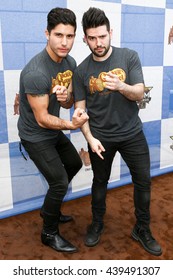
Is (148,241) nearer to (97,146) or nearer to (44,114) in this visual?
(97,146)

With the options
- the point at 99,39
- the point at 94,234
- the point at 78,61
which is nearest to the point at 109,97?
the point at 99,39

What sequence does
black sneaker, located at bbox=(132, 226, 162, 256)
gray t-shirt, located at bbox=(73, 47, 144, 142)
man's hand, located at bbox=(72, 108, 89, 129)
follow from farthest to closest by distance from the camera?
1. black sneaker, located at bbox=(132, 226, 162, 256)
2. gray t-shirt, located at bbox=(73, 47, 144, 142)
3. man's hand, located at bbox=(72, 108, 89, 129)

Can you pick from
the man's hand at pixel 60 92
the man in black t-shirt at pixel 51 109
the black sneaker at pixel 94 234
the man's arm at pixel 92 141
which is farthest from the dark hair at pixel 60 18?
the black sneaker at pixel 94 234

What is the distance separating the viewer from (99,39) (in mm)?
1520

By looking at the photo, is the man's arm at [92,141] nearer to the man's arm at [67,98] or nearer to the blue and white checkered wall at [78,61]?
the man's arm at [67,98]

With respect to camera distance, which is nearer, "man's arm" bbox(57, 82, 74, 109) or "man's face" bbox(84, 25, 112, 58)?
"man's face" bbox(84, 25, 112, 58)

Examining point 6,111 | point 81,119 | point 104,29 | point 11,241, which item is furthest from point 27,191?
point 104,29

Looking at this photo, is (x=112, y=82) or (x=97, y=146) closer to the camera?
(x=112, y=82)

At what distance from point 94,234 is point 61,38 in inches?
43.3

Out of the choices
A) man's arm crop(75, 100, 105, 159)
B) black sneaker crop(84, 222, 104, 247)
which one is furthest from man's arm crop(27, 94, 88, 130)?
black sneaker crop(84, 222, 104, 247)

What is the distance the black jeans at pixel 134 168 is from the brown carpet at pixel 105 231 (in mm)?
180

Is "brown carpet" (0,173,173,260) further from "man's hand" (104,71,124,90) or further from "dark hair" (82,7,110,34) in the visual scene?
"dark hair" (82,7,110,34)

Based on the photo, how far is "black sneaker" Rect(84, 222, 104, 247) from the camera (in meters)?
1.82

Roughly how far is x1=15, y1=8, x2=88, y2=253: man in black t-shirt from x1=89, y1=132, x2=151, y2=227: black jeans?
206 mm
